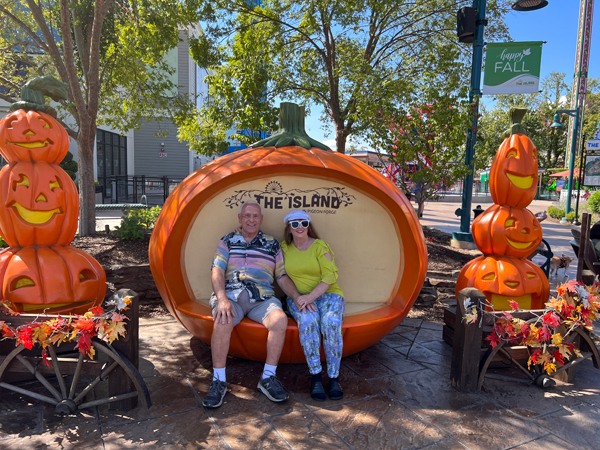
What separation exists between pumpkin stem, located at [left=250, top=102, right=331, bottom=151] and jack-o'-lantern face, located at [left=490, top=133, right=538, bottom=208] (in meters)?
1.55

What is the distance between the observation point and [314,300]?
327 centimetres

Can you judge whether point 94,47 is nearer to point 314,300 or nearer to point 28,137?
point 28,137

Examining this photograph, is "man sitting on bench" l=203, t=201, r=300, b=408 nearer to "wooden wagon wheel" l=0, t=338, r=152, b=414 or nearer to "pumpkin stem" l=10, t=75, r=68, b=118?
"wooden wagon wheel" l=0, t=338, r=152, b=414

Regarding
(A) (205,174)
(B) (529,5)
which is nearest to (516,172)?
(A) (205,174)

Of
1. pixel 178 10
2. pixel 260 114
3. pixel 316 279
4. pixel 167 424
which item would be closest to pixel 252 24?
pixel 178 10

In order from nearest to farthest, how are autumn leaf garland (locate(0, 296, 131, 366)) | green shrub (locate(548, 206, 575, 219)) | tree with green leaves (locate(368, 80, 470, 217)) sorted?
1. autumn leaf garland (locate(0, 296, 131, 366))
2. tree with green leaves (locate(368, 80, 470, 217))
3. green shrub (locate(548, 206, 575, 219))

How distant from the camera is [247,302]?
3.25 m

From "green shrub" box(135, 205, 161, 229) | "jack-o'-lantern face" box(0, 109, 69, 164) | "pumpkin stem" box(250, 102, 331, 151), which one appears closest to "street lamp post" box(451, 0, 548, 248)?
"pumpkin stem" box(250, 102, 331, 151)

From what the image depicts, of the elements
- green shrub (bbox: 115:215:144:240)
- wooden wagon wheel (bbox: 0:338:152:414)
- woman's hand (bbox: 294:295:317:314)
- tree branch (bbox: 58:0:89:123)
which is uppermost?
tree branch (bbox: 58:0:89:123)

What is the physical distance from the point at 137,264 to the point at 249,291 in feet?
7.92

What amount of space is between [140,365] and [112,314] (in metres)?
1.00

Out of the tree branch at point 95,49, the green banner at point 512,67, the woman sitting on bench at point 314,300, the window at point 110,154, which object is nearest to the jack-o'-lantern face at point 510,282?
the woman sitting on bench at point 314,300

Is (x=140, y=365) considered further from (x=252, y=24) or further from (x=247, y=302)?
(x=252, y=24)

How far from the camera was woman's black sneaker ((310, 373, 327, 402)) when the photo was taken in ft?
9.85
